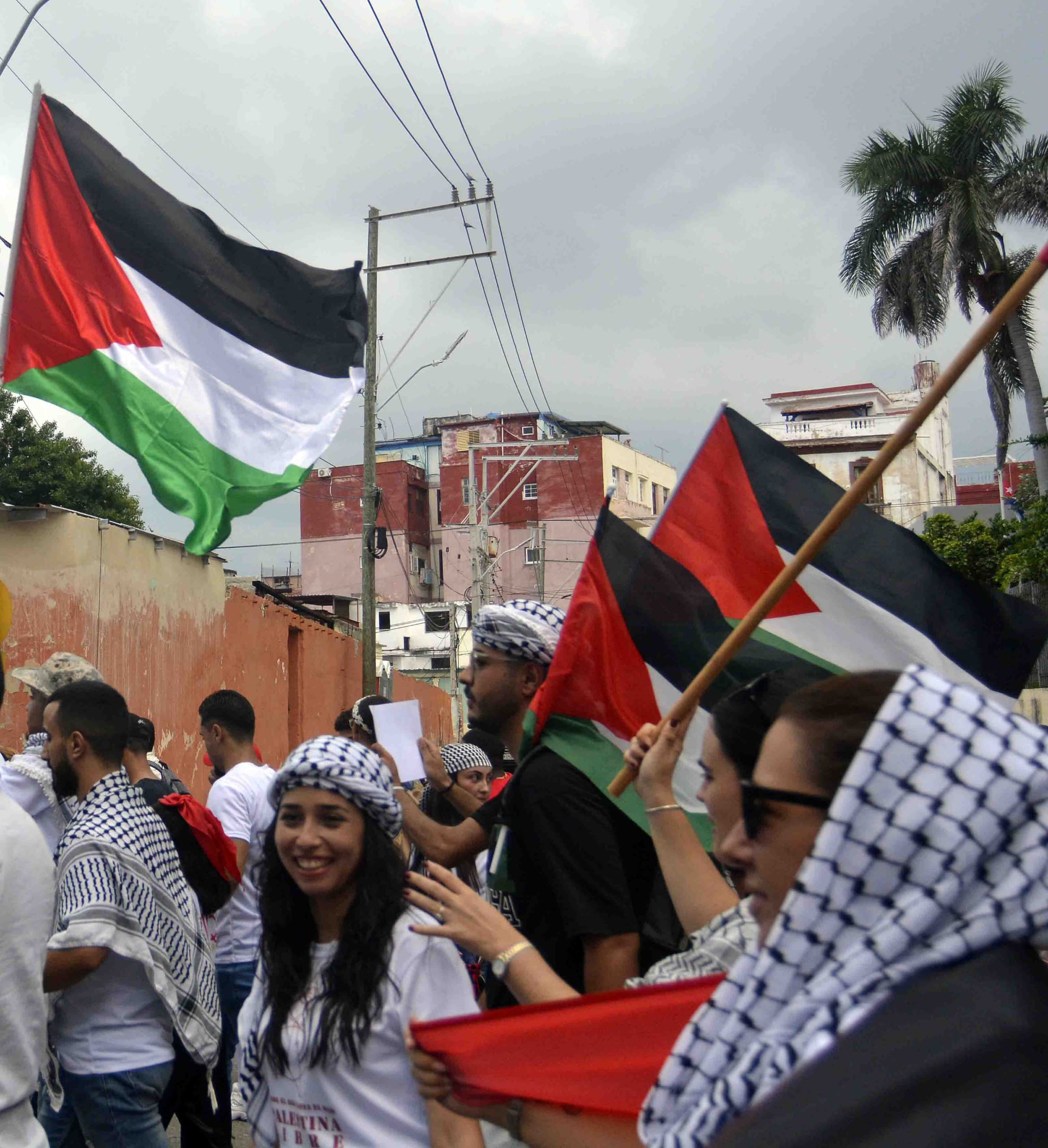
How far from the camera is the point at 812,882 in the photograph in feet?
3.98

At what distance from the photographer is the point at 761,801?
1.43 metres

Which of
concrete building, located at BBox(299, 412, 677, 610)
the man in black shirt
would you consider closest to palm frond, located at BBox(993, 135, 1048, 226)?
the man in black shirt

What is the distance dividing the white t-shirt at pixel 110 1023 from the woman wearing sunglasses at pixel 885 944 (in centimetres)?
274

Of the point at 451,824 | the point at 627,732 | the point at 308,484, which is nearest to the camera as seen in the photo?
the point at 627,732

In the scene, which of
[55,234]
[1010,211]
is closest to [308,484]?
[1010,211]

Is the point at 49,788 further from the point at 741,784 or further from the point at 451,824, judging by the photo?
the point at 741,784

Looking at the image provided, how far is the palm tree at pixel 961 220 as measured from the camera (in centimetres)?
2512

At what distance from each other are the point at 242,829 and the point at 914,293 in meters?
24.3

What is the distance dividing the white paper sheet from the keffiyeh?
5.27ft

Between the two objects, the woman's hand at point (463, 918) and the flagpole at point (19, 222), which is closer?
the woman's hand at point (463, 918)

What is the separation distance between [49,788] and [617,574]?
2716 millimetres

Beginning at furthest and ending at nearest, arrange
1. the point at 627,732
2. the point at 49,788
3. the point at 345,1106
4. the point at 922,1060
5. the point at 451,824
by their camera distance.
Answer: the point at 451,824
the point at 49,788
the point at 627,732
the point at 345,1106
the point at 922,1060

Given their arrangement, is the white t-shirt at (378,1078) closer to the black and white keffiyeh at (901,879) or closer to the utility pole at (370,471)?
the black and white keffiyeh at (901,879)

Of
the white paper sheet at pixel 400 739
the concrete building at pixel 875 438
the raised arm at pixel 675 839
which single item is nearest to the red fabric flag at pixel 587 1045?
the raised arm at pixel 675 839
